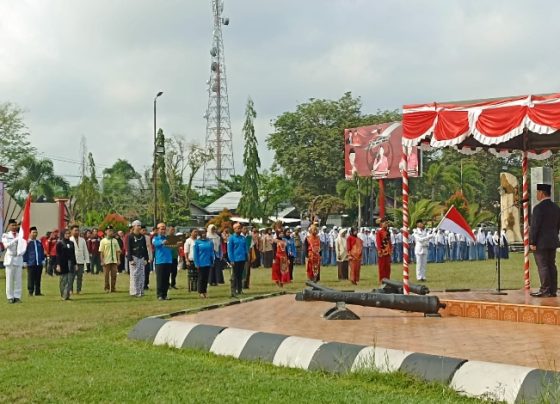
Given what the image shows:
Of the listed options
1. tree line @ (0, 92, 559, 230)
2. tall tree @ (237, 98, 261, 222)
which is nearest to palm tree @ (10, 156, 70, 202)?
tree line @ (0, 92, 559, 230)

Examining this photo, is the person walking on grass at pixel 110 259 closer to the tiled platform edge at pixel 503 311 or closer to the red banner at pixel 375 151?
the tiled platform edge at pixel 503 311

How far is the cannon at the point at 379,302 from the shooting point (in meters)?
11.7

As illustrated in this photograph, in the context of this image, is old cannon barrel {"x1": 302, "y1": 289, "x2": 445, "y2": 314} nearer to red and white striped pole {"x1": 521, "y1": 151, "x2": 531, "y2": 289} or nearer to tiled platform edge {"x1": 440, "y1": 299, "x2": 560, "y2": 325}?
tiled platform edge {"x1": 440, "y1": 299, "x2": 560, "y2": 325}

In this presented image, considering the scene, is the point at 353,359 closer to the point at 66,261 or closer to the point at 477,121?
the point at 477,121

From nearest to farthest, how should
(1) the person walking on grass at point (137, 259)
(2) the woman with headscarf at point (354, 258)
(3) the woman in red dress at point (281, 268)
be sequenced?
1. (1) the person walking on grass at point (137, 259)
2. (3) the woman in red dress at point (281, 268)
3. (2) the woman with headscarf at point (354, 258)

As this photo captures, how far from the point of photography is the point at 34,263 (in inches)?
828

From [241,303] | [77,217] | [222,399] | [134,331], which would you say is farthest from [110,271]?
[77,217]

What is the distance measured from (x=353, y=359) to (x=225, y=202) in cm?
6693

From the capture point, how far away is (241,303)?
15289 millimetres

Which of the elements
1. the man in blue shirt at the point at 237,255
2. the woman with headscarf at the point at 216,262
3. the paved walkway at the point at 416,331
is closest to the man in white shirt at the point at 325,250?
the woman with headscarf at the point at 216,262

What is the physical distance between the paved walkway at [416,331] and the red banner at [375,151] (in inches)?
1169

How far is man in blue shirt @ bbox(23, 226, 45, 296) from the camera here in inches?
825

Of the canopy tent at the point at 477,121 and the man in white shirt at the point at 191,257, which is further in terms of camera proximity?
the man in white shirt at the point at 191,257

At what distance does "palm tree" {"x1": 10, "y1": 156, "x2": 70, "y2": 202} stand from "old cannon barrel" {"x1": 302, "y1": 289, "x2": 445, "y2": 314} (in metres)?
50.4
